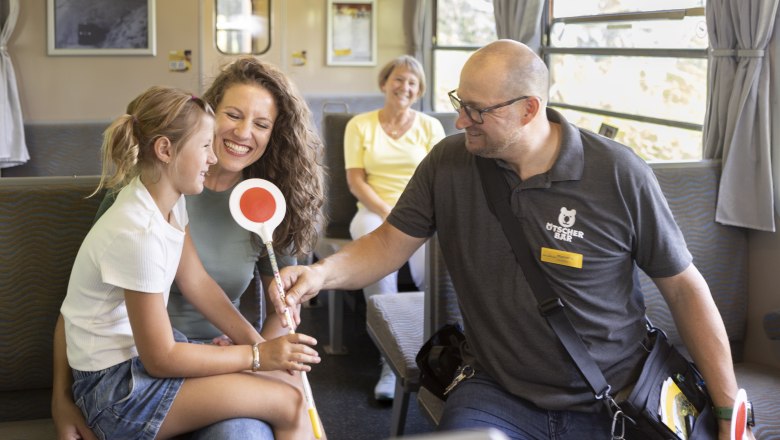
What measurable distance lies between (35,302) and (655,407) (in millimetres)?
1825

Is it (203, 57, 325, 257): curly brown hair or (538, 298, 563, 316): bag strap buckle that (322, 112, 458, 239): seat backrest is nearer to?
(203, 57, 325, 257): curly brown hair

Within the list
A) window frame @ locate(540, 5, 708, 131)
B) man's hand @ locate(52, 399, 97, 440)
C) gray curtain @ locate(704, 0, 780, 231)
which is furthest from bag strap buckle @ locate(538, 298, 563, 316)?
window frame @ locate(540, 5, 708, 131)

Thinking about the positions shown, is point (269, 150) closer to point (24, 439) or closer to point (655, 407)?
point (24, 439)

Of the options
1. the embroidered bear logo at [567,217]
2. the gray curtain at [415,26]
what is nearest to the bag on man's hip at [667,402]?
the embroidered bear logo at [567,217]

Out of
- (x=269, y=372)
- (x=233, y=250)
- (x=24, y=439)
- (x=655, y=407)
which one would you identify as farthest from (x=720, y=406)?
(x=24, y=439)

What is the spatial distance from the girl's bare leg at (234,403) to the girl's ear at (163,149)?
1.85ft

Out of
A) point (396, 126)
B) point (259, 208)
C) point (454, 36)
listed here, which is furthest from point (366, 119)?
point (454, 36)

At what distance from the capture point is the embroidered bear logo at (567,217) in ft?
7.93

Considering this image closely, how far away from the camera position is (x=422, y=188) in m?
2.68

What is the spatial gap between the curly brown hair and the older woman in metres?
2.23

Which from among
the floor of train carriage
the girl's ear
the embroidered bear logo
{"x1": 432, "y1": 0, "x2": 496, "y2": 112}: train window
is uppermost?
{"x1": 432, "y1": 0, "x2": 496, "y2": 112}: train window

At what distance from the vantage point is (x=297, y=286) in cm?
246

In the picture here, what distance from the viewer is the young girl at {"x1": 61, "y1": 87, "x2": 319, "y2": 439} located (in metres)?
2.13

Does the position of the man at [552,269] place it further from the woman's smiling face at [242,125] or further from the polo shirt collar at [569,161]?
the woman's smiling face at [242,125]
